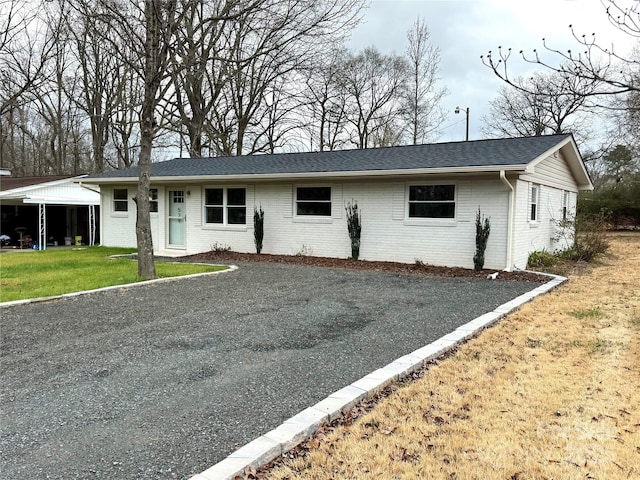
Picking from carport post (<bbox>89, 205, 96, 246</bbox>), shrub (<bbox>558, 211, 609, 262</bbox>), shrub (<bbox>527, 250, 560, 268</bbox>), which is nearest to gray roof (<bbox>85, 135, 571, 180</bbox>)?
shrub (<bbox>527, 250, 560, 268</bbox>)

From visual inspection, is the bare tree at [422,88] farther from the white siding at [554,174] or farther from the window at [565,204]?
the window at [565,204]

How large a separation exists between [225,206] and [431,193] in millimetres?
6161

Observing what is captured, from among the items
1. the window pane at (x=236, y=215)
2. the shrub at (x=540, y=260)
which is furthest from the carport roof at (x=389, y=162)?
the shrub at (x=540, y=260)

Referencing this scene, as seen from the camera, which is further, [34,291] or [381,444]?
[34,291]

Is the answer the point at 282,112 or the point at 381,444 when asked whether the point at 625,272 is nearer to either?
the point at 381,444

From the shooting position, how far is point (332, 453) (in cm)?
254

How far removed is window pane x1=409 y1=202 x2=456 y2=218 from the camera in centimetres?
1051

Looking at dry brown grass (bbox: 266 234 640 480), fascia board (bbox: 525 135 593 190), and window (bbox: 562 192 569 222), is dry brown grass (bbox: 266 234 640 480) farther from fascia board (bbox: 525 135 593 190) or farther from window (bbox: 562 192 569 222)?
window (bbox: 562 192 569 222)

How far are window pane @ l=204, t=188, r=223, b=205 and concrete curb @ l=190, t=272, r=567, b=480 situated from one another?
32.7 feet

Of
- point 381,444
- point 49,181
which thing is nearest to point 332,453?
point 381,444

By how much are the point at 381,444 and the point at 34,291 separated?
655 cm

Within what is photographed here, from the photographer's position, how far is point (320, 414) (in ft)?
9.68

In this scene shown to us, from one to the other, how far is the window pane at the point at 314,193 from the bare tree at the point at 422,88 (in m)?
15.7

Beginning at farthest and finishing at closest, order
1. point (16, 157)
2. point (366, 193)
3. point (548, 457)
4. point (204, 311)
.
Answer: point (16, 157) < point (366, 193) < point (204, 311) < point (548, 457)
